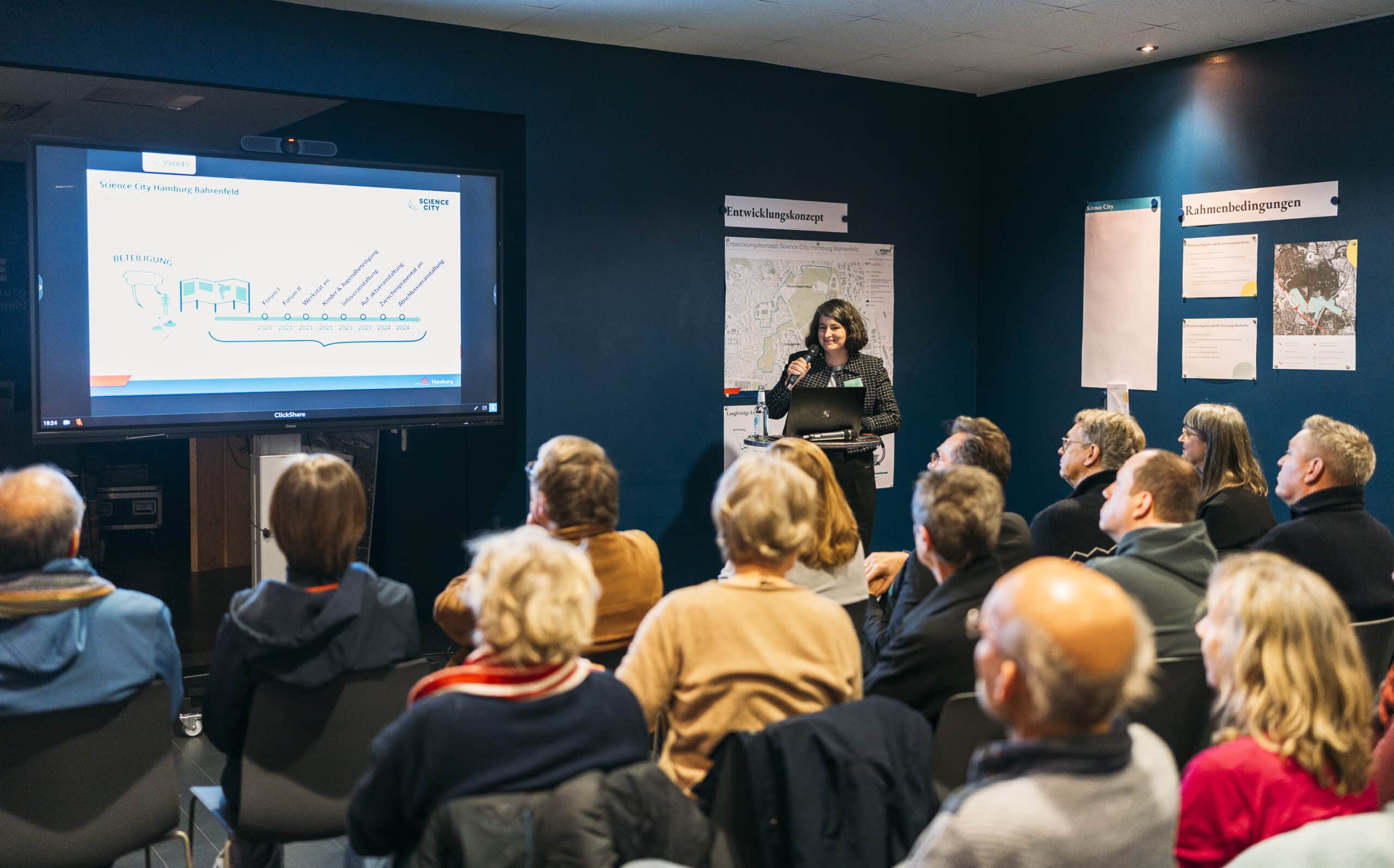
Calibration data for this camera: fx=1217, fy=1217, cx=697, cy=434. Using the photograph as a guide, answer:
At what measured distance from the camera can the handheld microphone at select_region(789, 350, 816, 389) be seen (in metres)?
5.69

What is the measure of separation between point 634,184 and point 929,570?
324 centimetres

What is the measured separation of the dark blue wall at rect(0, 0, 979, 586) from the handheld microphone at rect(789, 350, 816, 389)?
0.50m

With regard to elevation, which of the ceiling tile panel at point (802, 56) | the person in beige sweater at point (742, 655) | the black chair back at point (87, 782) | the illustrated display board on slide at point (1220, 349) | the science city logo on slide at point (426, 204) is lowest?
the black chair back at point (87, 782)

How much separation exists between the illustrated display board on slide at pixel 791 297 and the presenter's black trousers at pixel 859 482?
75 cm

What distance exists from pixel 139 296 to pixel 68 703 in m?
2.48

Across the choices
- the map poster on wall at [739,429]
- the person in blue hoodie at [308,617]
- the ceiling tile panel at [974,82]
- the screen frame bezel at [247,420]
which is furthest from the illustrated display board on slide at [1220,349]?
the person in blue hoodie at [308,617]

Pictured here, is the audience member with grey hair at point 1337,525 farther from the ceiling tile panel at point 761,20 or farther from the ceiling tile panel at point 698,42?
Answer: the ceiling tile panel at point 698,42

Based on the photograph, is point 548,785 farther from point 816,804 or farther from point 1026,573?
point 1026,573

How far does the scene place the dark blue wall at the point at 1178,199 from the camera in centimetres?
519

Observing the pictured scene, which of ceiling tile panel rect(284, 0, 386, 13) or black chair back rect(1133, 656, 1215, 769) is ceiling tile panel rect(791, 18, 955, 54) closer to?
ceiling tile panel rect(284, 0, 386, 13)

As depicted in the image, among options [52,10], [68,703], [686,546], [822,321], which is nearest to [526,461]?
[686,546]

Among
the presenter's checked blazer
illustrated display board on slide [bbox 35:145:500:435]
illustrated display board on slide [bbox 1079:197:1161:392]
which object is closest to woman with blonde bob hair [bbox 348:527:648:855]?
illustrated display board on slide [bbox 35:145:500:435]

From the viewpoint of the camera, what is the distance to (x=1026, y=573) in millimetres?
1442

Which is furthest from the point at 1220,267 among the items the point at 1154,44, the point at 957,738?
the point at 957,738
